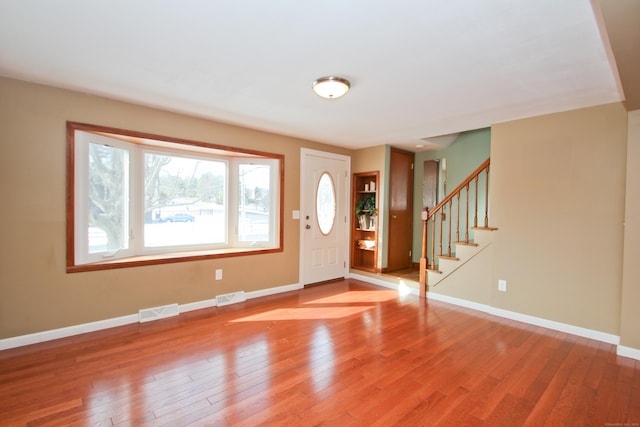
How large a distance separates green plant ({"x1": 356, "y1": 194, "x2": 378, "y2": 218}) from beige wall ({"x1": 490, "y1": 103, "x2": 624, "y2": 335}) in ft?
6.68

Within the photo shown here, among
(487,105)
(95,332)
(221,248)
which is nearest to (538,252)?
(487,105)

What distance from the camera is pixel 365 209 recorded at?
5.51 meters

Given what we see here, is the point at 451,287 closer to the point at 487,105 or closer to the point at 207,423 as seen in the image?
the point at 487,105

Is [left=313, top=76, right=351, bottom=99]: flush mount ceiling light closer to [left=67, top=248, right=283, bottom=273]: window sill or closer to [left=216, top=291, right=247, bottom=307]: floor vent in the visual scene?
[left=67, top=248, right=283, bottom=273]: window sill

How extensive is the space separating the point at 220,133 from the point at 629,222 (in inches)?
173

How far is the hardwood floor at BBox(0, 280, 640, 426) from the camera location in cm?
188

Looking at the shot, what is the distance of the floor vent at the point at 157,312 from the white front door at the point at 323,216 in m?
1.93

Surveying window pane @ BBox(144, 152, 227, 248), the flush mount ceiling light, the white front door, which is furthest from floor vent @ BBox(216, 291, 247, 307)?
the flush mount ceiling light

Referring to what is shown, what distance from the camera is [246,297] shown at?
4.16m

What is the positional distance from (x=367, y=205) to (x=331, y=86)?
3.19m

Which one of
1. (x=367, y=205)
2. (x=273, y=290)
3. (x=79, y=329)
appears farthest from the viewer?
(x=367, y=205)

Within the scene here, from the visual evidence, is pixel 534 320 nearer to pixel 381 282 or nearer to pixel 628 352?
pixel 628 352

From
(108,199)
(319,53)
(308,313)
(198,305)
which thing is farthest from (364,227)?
(108,199)

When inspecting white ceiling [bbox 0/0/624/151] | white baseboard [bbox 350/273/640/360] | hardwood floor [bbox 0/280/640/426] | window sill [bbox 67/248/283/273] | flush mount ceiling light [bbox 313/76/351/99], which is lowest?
hardwood floor [bbox 0/280/640/426]
